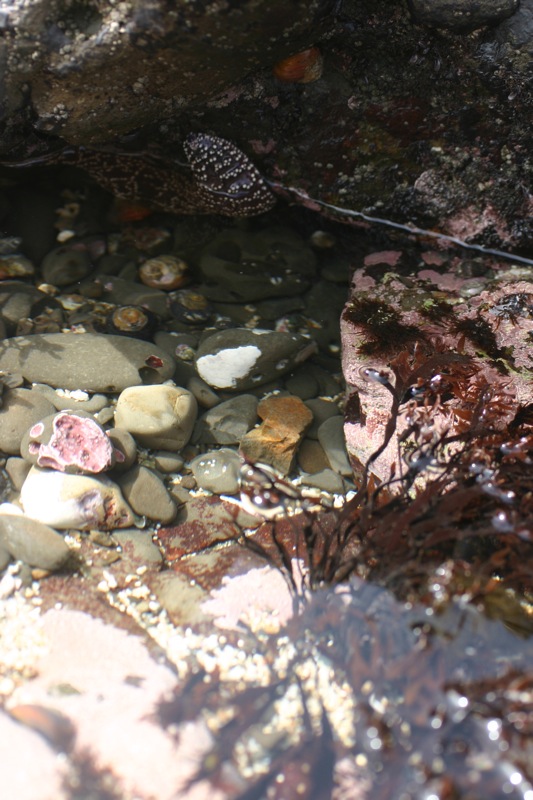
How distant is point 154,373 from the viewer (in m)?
3.79

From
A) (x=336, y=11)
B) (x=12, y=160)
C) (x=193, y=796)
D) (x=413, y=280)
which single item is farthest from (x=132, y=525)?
(x=336, y=11)

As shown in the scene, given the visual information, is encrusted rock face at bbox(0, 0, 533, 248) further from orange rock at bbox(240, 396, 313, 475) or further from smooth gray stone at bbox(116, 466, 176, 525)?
smooth gray stone at bbox(116, 466, 176, 525)

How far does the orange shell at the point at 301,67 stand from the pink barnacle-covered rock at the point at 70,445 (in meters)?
2.28

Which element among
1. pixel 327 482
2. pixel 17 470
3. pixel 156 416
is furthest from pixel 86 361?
pixel 327 482

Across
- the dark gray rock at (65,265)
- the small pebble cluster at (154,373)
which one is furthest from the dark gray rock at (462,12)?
the dark gray rock at (65,265)

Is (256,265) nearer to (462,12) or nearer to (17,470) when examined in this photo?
(462,12)

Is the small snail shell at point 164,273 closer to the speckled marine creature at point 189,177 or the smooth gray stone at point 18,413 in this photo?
the speckled marine creature at point 189,177

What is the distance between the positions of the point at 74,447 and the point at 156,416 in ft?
1.60

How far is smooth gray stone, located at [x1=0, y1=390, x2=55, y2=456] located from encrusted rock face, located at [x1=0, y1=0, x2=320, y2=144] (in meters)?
1.52

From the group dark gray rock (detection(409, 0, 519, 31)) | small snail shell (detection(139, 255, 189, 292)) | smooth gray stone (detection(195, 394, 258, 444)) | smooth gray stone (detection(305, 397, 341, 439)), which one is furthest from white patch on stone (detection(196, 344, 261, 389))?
dark gray rock (detection(409, 0, 519, 31))

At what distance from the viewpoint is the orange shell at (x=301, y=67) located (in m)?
3.51

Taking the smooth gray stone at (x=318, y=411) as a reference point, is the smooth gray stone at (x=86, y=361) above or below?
above

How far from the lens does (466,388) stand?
321 centimetres

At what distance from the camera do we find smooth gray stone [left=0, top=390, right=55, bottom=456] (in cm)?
334
